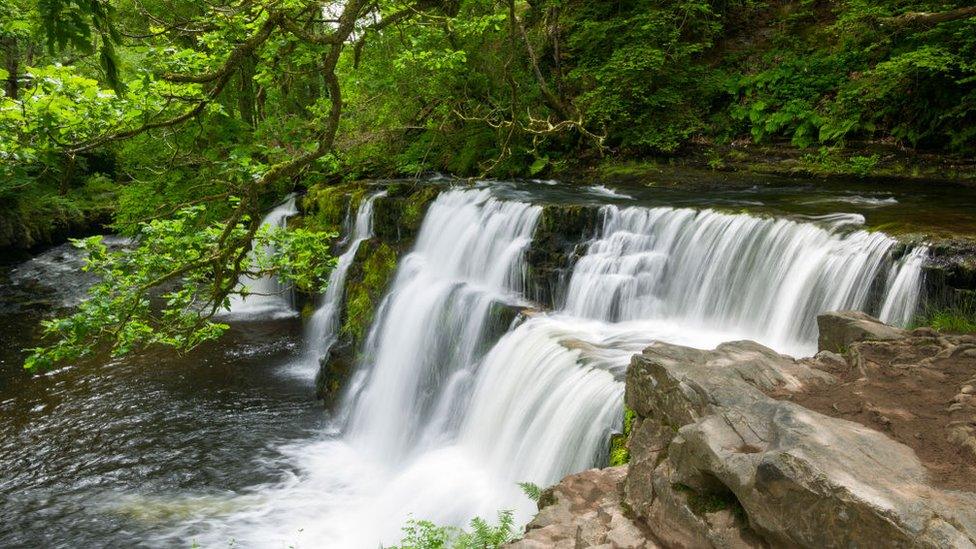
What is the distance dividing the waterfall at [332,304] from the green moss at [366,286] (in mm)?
406

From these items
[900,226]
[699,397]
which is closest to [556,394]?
[699,397]

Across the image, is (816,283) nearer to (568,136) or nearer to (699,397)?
(699,397)

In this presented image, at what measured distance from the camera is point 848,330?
16.2 feet

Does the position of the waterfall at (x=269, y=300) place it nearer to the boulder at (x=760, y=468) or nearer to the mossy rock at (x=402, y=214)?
the mossy rock at (x=402, y=214)

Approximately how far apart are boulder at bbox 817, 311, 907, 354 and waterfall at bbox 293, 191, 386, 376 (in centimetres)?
857

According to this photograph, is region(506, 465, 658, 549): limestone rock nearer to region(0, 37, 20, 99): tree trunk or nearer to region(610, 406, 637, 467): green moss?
region(610, 406, 637, 467): green moss

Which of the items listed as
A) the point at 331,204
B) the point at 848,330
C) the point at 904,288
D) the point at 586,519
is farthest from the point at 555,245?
the point at 331,204

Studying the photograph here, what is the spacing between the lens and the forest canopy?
6.02m

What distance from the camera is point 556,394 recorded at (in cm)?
627

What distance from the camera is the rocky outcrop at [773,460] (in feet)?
8.64

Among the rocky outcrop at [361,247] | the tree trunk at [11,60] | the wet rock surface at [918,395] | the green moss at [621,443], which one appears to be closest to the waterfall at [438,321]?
the rocky outcrop at [361,247]

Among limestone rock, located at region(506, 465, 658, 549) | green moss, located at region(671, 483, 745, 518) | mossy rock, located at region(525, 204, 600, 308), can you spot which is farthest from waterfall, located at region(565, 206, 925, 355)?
green moss, located at region(671, 483, 745, 518)

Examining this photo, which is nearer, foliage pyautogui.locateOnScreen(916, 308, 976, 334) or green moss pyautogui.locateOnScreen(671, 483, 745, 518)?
green moss pyautogui.locateOnScreen(671, 483, 745, 518)

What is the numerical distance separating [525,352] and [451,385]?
175 cm
